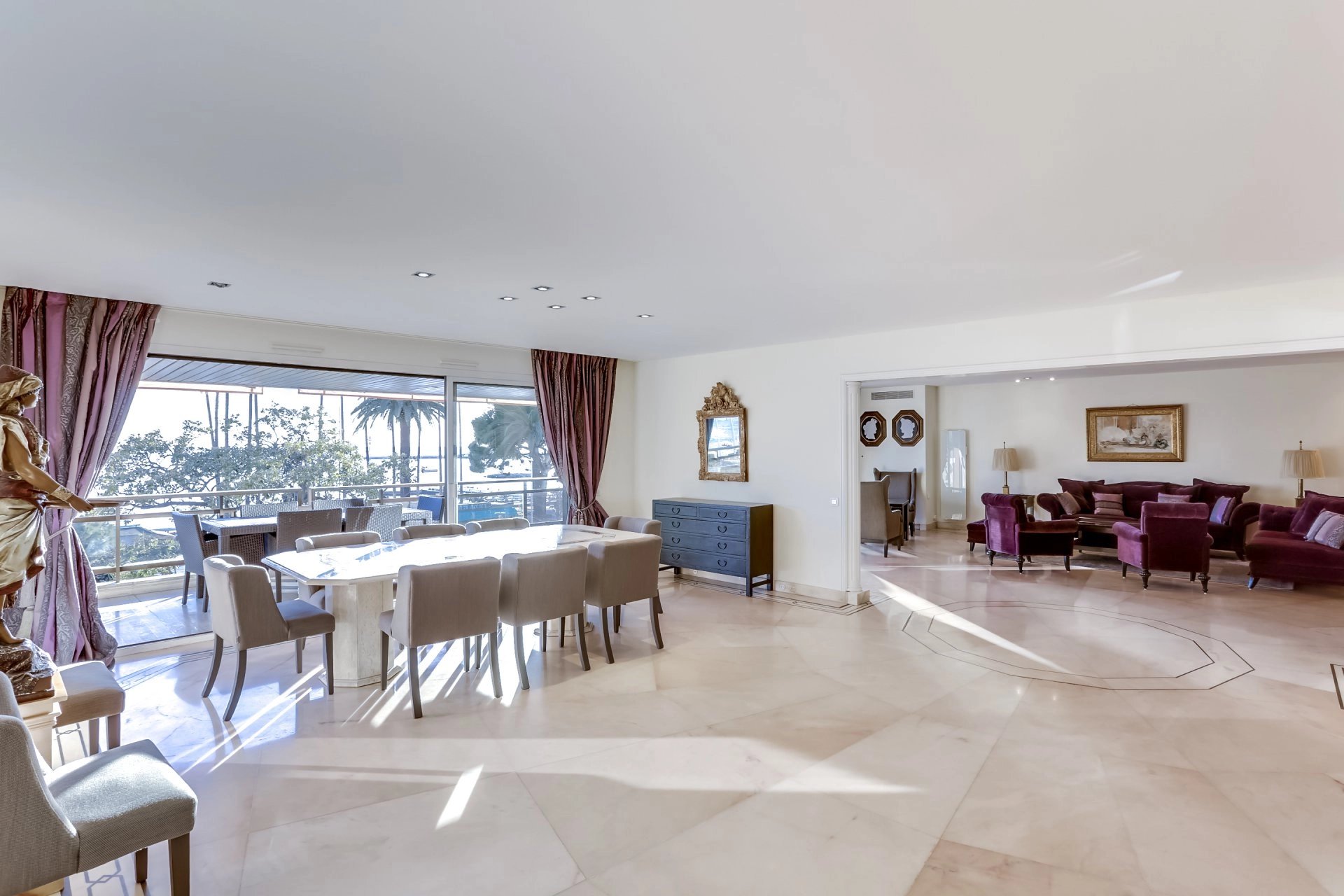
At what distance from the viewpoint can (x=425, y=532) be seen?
532 cm

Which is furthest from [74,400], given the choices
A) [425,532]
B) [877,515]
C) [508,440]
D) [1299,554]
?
[1299,554]

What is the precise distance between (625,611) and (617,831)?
3.41 m

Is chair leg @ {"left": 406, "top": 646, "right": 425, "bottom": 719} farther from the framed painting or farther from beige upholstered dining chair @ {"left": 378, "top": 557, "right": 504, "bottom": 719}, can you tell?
the framed painting

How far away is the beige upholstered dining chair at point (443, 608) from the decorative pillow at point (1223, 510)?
26.7ft

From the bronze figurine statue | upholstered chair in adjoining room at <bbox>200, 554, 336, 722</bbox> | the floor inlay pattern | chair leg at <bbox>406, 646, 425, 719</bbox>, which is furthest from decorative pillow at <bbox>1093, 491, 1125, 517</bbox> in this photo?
the bronze figurine statue

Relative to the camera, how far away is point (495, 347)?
22.4 feet

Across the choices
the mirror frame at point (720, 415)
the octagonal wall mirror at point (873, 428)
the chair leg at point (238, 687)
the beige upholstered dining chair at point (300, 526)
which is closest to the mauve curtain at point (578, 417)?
the mirror frame at point (720, 415)

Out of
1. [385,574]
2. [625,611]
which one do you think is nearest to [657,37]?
[385,574]

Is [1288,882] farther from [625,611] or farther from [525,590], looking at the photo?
[625,611]

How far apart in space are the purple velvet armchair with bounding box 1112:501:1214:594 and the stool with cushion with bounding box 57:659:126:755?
807cm

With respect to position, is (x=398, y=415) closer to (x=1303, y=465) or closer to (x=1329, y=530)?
(x=1329, y=530)

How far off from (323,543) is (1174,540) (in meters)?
7.74

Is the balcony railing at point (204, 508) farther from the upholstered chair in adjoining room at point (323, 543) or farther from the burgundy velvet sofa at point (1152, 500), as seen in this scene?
the burgundy velvet sofa at point (1152, 500)

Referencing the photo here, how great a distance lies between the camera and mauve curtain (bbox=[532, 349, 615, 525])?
721 cm
